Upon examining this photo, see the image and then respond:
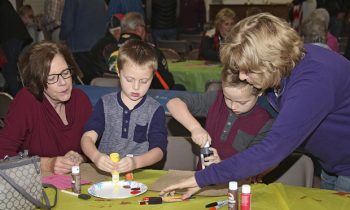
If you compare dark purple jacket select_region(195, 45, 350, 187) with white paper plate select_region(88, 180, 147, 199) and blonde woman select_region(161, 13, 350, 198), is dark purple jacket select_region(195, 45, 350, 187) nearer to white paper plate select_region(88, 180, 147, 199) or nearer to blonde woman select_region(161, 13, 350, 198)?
blonde woman select_region(161, 13, 350, 198)

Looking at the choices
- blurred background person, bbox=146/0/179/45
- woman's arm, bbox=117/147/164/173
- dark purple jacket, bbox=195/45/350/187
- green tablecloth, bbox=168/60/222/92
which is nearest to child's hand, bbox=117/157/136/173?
woman's arm, bbox=117/147/164/173

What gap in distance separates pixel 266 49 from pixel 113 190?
923mm

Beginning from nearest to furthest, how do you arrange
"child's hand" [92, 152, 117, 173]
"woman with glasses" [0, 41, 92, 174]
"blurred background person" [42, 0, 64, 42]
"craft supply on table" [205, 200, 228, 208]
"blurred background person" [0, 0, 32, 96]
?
"craft supply on table" [205, 200, 228, 208]
"child's hand" [92, 152, 117, 173]
"woman with glasses" [0, 41, 92, 174]
"blurred background person" [0, 0, 32, 96]
"blurred background person" [42, 0, 64, 42]

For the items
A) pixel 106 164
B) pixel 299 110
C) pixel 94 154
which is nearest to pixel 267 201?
pixel 299 110

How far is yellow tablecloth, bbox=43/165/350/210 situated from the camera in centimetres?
219

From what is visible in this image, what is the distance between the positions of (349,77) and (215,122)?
33.7 inches

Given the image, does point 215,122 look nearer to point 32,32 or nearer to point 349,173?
point 349,173

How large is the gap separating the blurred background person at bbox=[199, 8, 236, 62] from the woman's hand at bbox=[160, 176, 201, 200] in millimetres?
4810

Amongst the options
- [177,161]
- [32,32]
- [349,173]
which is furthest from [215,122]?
[32,32]

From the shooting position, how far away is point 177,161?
304 centimetres

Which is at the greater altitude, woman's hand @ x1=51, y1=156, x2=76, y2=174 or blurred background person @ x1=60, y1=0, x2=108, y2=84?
blurred background person @ x1=60, y1=0, x2=108, y2=84

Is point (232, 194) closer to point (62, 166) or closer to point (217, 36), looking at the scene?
point (62, 166)

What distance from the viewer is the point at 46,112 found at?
9.57 ft

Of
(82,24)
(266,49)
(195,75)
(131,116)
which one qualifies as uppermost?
(266,49)
